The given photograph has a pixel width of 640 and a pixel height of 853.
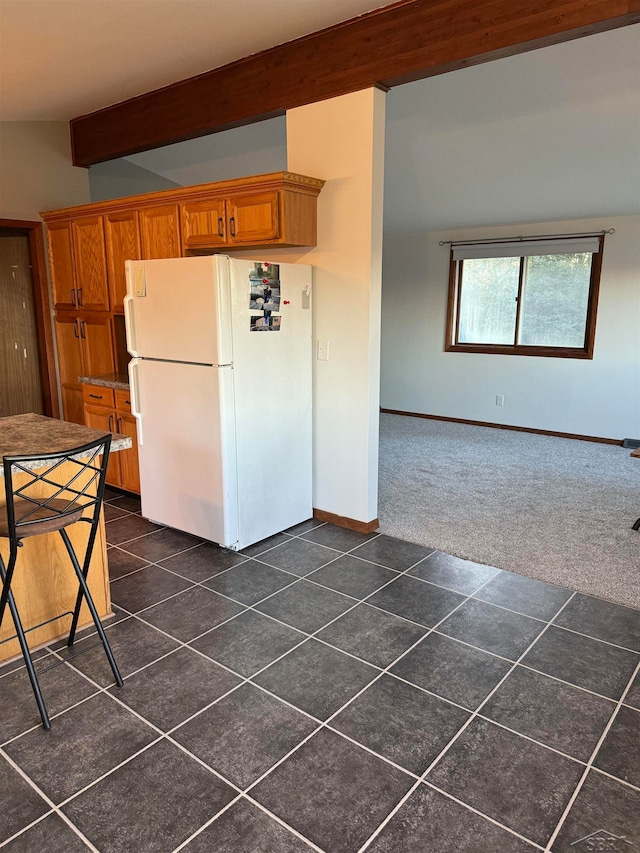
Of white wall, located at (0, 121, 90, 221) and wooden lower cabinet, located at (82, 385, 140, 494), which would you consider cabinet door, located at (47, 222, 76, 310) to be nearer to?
white wall, located at (0, 121, 90, 221)

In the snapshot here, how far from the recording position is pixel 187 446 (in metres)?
3.44

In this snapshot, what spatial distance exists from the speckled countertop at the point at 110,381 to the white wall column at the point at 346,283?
1330 mm

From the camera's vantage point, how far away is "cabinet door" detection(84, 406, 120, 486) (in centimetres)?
416

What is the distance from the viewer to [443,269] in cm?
699

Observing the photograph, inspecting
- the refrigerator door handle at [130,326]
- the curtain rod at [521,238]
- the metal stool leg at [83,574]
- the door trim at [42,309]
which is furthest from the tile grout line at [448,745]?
the curtain rod at [521,238]

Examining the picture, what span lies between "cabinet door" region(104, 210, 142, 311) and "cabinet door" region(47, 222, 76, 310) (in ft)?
1.75

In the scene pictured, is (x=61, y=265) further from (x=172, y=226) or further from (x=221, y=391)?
(x=221, y=391)

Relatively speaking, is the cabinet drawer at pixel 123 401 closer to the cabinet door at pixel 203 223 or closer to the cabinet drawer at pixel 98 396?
the cabinet drawer at pixel 98 396

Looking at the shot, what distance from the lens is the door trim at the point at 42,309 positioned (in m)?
4.86

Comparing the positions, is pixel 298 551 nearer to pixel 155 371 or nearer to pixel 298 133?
pixel 155 371

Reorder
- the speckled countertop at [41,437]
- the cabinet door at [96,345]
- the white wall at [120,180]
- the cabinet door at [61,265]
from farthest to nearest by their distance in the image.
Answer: the white wall at [120,180], the cabinet door at [61,265], the cabinet door at [96,345], the speckled countertop at [41,437]

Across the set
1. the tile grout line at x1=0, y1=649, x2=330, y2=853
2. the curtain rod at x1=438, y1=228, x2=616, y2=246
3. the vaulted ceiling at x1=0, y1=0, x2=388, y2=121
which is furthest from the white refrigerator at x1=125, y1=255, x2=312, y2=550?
the curtain rod at x1=438, y1=228, x2=616, y2=246

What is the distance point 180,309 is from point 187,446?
30.6 inches

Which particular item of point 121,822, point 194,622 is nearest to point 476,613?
point 194,622
